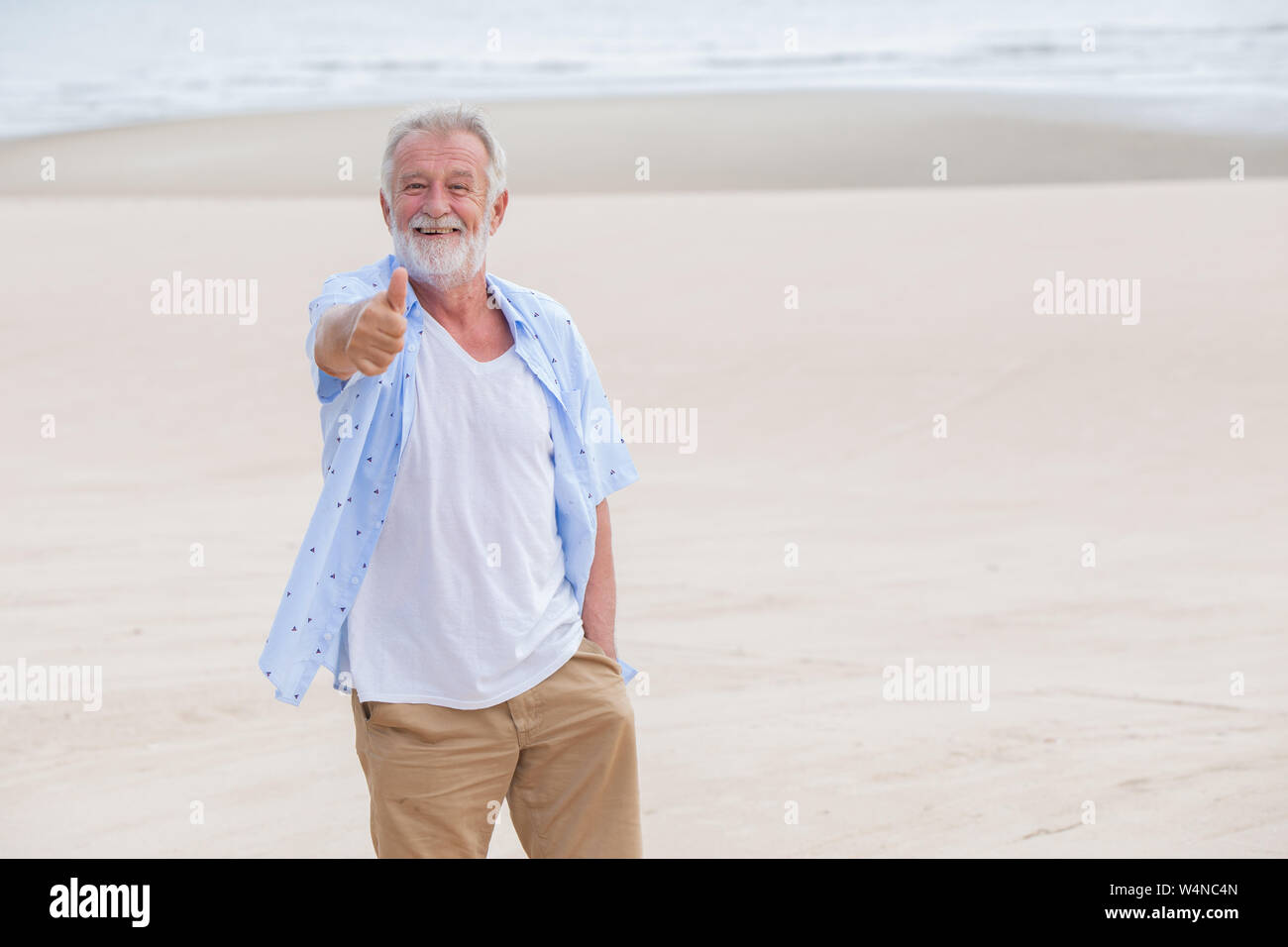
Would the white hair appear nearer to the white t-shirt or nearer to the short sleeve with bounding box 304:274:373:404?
the short sleeve with bounding box 304:274:373:404

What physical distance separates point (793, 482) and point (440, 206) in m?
9.31


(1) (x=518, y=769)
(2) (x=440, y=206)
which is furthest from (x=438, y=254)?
(1) (x=518, y=769)

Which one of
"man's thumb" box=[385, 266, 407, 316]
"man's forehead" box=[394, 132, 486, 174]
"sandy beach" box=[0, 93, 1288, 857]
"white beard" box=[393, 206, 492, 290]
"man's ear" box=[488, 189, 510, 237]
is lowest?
"sandy beach" box=[0, 93, 1288, 857]

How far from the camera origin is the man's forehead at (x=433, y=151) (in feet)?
9.71

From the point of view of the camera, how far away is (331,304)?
9.40 feet

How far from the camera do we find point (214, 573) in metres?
8.95

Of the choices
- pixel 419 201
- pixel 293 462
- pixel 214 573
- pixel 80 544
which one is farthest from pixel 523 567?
pixel 293 462

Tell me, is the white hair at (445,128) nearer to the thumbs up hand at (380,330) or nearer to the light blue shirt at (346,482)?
the light blue shirt at (346,482)

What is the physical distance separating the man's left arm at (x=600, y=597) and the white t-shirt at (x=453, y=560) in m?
0.27

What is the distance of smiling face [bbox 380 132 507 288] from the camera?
9.63 feet

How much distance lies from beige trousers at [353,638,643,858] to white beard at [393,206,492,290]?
0.75m

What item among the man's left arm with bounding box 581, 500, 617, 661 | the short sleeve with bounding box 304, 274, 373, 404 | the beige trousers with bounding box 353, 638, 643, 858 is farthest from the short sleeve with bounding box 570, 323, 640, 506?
the short sleeve with bounding box 304, 274, 373, 404

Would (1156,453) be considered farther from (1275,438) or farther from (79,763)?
(79,763)

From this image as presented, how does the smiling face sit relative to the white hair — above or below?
below
